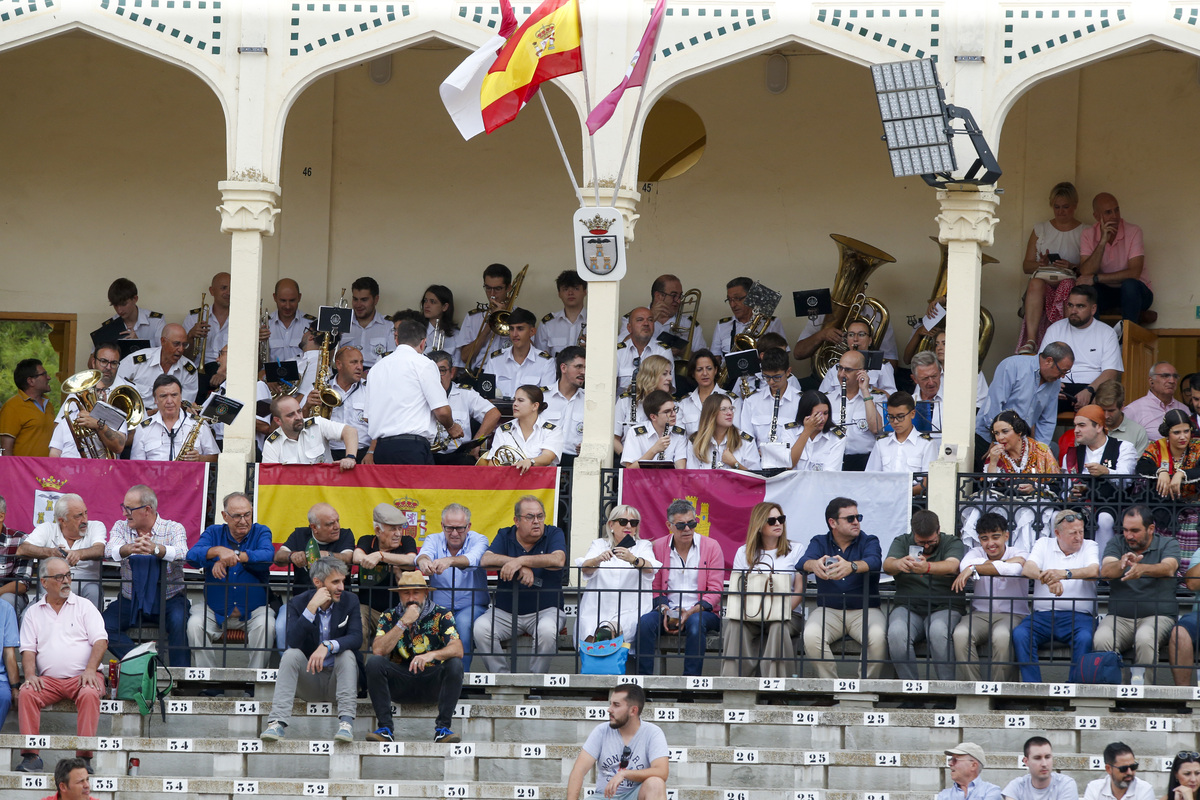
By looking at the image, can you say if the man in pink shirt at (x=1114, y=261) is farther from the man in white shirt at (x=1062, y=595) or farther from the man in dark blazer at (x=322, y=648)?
the man in dark blazer at (x=322, y=648)

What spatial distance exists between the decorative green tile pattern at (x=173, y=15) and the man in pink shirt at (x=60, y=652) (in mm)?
4738

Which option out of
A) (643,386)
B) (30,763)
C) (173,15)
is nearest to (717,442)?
(643,386)

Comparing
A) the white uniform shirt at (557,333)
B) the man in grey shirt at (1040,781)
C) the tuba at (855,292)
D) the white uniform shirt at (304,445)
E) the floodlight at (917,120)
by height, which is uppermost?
the floodlight at (917,120)

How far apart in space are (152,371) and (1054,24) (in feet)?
28.0

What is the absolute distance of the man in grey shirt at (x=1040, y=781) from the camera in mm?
11367

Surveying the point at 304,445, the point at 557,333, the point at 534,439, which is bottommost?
the point at 304,445

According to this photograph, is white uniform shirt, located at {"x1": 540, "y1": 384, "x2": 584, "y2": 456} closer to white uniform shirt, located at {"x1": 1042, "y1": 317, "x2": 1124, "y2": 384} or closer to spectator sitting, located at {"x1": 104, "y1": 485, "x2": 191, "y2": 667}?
spectator sitting, located at {"x1": 104, "y1": 485, "x2": 191, "y2": 667}

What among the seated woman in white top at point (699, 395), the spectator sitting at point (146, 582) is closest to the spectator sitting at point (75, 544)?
the spectator sitting at point (146, 582)

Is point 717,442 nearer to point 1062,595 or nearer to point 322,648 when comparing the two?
point 1062,595

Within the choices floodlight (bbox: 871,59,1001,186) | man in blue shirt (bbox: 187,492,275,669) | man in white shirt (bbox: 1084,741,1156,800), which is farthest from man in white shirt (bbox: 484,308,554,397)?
man in white shirt (bbox: 1084,741,1156,800)

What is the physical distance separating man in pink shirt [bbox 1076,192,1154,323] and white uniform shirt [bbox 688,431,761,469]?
4.02m

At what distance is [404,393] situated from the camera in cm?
1494

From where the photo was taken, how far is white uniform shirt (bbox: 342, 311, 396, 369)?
58.4ft

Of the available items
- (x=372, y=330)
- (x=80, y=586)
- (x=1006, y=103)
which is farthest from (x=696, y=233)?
(x=80, y=586)
